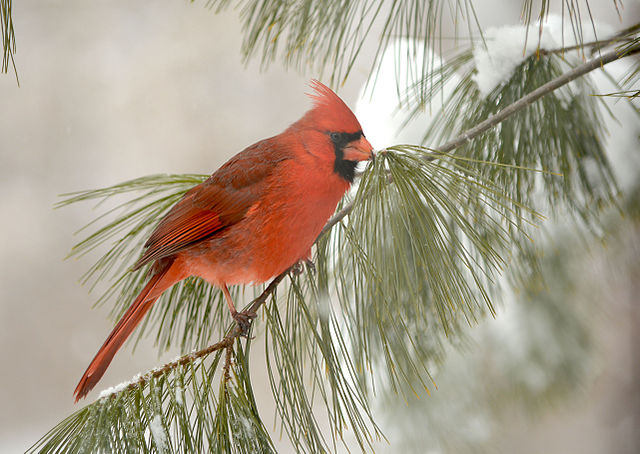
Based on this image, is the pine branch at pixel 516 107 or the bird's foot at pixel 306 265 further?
the bird's foot at pixel 306 265

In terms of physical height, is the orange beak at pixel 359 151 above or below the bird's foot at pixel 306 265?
above

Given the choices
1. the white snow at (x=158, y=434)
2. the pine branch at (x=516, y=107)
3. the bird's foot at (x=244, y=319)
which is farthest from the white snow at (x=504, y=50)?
the white snow at (x=158, y=434)

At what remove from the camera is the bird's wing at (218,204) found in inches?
29.2

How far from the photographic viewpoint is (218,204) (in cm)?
76

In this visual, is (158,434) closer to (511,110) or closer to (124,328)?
(124,328)

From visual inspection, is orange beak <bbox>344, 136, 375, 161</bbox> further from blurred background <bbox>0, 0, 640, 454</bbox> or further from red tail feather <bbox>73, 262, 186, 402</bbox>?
blurred background <bbox>0, 0, 640, 454</bbox>

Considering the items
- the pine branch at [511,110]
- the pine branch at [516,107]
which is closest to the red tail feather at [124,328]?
the pine branch at [511,110]

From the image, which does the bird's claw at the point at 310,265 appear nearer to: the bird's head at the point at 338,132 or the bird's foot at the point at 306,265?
the bird's foot at the point at 306,265

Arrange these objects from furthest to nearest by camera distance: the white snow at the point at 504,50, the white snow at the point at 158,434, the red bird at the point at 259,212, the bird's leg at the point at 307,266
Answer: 1. the white snow at the point at 504,50
2. the bird's leg at the point at 307,266
3. the red bird at the point at 259,212
4. the white snow at the point at 158,434

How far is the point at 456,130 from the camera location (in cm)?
103

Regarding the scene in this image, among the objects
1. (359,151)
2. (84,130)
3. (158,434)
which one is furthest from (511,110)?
(84,130)

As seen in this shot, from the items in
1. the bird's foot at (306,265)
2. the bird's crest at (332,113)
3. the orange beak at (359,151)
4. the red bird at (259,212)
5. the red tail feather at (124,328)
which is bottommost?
the red tail feather at (124,328)

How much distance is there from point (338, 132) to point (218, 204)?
0.19 metres

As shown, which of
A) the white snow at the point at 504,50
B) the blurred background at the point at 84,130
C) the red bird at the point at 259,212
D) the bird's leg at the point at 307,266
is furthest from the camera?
the blurred background at the point at 84,130
